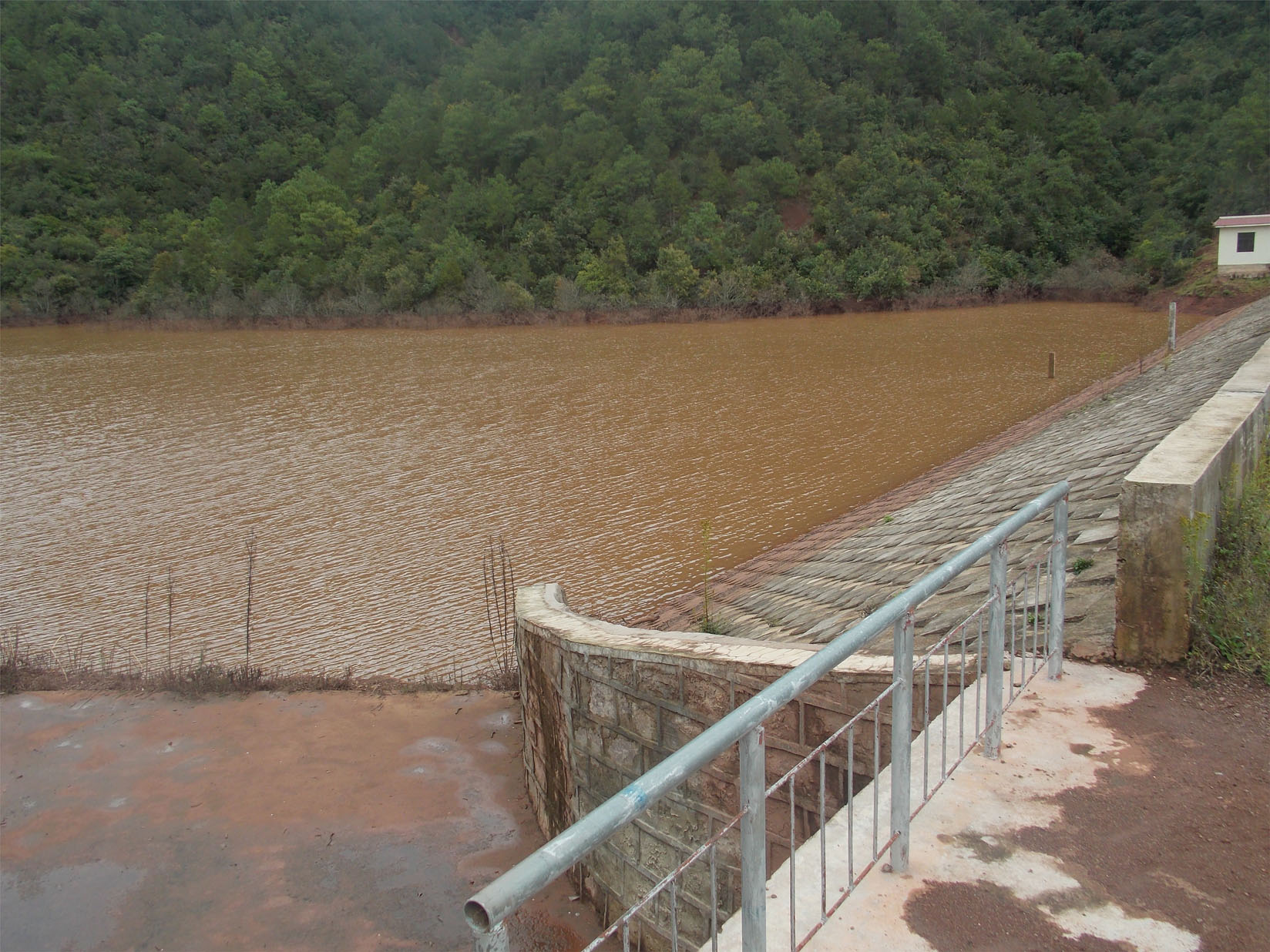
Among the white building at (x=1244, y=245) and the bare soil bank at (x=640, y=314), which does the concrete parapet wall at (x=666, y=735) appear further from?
the bare soil bank at (x=640, y=314)

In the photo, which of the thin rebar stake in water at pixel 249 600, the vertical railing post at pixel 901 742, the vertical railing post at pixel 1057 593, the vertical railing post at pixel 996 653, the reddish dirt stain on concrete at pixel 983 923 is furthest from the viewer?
the thin rebar stake in water at pixel 249 600

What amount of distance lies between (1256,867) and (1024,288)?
48.2m

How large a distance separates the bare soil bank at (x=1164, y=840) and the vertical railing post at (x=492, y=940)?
1.34 m

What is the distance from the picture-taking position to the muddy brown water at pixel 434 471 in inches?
430

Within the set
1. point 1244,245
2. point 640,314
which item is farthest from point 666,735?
point 640,314

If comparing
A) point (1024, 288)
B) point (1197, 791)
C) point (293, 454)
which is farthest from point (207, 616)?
point (1024, 288)

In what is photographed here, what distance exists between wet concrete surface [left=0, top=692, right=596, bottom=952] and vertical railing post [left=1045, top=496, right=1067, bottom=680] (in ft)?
10.9

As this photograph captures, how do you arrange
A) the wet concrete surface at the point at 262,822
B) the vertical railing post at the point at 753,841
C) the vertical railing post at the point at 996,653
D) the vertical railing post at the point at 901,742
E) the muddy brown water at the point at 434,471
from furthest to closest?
the muddy brown water at the point at 434,471 < the wet concrete surface at the point at 262,822 < the vertical railing post at the point at 996,653 < the vertical railing post at the point at 901,742 < the vertical railing post at the point at 753,841

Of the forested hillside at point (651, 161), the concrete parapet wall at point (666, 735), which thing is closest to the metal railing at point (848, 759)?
the concrete parapet wall at point (666, 735)

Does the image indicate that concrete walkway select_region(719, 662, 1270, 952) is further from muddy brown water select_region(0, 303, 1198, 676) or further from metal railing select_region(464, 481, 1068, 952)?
muddy brown water select_region(0, 303, 1198, 676)

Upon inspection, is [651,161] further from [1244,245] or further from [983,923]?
[983,923]

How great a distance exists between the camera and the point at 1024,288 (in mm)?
46688

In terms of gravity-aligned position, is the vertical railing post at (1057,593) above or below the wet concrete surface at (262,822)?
above

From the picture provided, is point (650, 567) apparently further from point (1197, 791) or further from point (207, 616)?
point (1197, 791)
